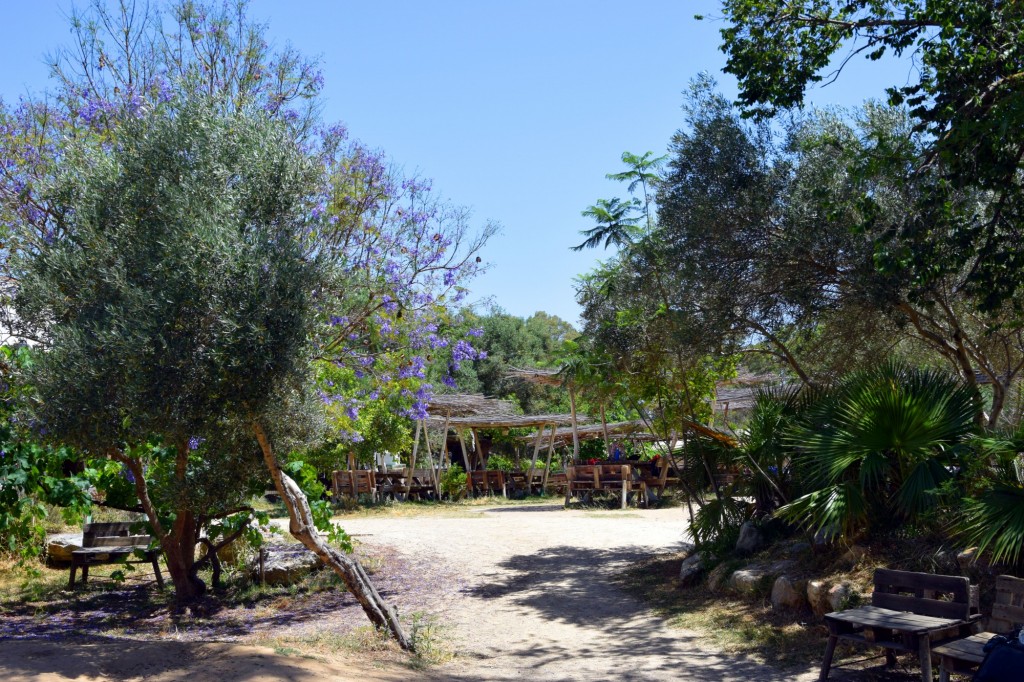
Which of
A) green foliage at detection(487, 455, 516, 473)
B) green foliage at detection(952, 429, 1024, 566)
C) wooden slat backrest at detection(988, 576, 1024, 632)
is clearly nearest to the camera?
wooden slat backrest at detection(988, 576, 1024, 632)

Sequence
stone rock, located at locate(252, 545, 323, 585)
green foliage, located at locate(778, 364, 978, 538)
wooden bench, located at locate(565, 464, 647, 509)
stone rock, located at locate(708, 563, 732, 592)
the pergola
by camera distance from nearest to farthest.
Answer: green foliage, located at locate(778, 364, 978, 538) → stone rock, located at locate(708, 563, 732, 592) → stone rock, located at locate(252, 545, 323, 585) → wooden bench, located at locate(565, 464, 647, 509) → the pergola

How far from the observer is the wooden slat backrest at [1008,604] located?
6.05 metres

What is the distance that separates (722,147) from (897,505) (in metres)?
4.67

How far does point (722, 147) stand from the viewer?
1068 centimetres

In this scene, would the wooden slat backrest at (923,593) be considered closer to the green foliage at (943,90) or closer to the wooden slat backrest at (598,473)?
the green foliage at (943,90)

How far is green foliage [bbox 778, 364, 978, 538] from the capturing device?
8.21 m

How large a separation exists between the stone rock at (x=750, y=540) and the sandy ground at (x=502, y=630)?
146 centimetres

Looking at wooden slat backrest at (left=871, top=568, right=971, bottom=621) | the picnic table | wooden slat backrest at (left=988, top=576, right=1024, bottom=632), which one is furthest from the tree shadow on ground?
the picnic table

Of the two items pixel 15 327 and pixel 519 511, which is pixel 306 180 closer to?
pixel 15 327

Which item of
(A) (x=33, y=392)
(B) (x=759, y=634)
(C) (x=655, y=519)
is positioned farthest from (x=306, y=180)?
(C) (x=655, y=519)

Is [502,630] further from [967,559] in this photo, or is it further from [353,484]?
[353,484]

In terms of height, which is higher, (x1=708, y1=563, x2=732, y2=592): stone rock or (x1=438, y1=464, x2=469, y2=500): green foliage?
(x1=438, y1=464, x2=469, y2=500): green foliage

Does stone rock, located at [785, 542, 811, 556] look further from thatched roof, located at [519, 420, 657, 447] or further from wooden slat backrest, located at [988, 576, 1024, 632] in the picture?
thatched roof, located at [519, 420, 657, 447]

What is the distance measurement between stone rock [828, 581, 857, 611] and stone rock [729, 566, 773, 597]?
1.37m
